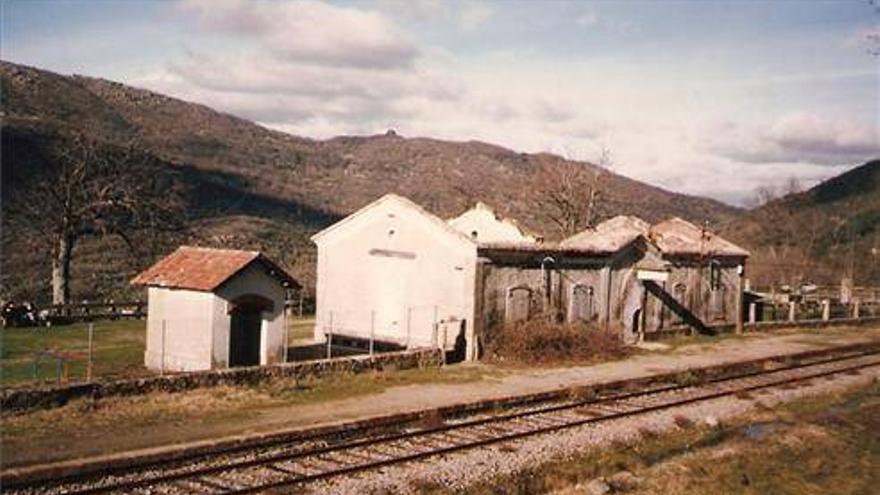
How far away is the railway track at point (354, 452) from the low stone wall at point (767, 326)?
12.1m

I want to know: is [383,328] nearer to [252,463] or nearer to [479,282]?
[479,282]

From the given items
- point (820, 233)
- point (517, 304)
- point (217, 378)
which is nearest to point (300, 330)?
point (517, 304)

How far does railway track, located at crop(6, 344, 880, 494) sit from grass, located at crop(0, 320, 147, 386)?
7820 mm

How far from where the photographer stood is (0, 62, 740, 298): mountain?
6669cm

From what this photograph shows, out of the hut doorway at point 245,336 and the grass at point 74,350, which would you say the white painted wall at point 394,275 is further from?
the hut doorway at point 245,336

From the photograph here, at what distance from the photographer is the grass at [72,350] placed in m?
23.3

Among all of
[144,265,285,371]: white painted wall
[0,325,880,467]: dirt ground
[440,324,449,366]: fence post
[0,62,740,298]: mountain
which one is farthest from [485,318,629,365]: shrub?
[0,62,740,298]: mountain

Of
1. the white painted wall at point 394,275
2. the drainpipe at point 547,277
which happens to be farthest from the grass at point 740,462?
the white painted wall at point 394,275

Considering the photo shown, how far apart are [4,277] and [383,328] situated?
94.8 ft

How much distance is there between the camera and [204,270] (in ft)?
82.6

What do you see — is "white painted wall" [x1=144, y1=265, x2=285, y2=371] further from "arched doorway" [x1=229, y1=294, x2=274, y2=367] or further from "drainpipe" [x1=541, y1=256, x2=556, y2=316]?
"drainpipe" [x1=541, y1=256, x2=556, y2=316]

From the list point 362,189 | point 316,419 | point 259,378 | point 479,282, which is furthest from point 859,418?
point 362,189

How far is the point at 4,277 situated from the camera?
4972 cm

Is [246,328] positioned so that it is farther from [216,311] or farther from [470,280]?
[470,280]
